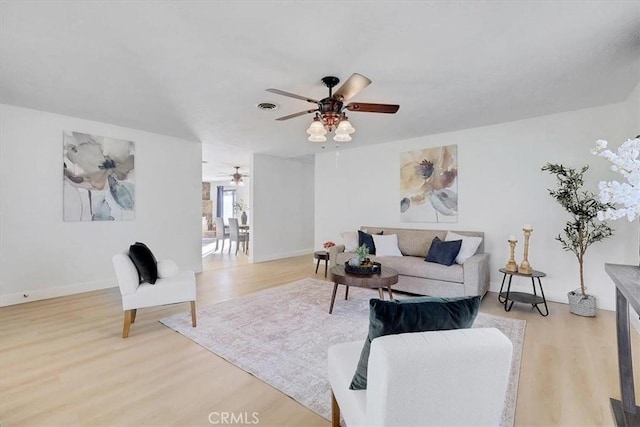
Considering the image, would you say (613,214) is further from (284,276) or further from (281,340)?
(284,276)

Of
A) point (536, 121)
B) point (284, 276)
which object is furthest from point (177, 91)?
point (536, 121)

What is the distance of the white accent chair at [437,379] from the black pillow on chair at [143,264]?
8.32 ft

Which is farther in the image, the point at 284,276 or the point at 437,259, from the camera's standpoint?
the point at 284,276

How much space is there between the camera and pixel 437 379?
1081mm

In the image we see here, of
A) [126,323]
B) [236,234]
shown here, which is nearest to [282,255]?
[236,234]

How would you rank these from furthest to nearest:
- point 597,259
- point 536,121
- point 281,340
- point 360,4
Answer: point 536,121
point 597,259
point 281,340
point 360,4

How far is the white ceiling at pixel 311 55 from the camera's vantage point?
76.5 inches

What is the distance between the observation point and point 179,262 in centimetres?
548

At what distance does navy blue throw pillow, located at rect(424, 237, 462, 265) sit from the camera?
4082mm

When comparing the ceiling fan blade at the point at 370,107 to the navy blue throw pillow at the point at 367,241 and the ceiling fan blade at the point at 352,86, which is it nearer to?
the ceiling fan blade at the point at 352,86

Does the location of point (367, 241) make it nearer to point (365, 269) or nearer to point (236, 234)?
point (365, 269)

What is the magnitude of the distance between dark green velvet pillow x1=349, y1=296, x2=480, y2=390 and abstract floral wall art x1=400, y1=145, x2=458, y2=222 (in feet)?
12.7

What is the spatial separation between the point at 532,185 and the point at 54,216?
6.46m

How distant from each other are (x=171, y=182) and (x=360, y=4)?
14.9 ft
